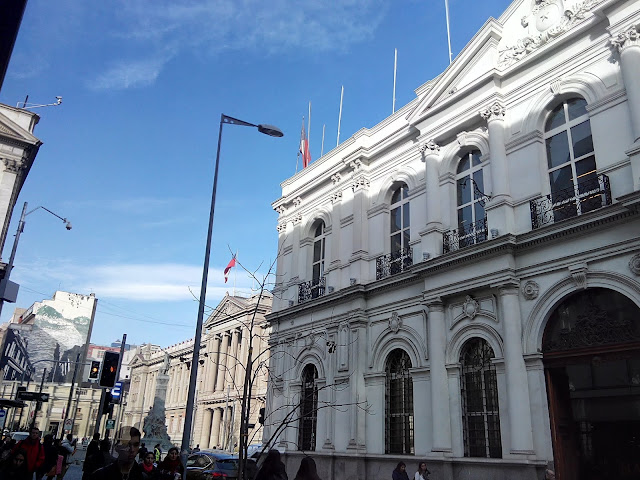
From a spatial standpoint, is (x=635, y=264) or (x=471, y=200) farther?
(x=471, y=200)

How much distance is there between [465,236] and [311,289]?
27.6 feet

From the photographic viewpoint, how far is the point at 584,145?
50.5 feet

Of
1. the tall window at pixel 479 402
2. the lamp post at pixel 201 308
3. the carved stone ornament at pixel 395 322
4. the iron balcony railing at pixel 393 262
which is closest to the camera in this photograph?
the lamp post at pixel 201 308

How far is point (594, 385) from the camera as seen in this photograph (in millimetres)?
13984

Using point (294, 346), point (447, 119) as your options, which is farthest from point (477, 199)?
point (294, 346)

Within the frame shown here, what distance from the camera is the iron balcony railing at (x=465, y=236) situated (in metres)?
17.4

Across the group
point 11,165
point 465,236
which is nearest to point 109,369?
point 465,236

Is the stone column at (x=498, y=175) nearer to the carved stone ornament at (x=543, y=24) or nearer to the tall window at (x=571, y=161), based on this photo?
the tall window at (x=571, y=161)

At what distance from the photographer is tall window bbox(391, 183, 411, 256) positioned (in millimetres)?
20781

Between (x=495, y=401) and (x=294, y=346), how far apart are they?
10.5 m

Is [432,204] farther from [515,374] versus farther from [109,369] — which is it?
[109,369]

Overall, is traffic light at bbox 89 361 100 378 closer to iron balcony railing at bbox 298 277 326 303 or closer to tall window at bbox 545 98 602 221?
iron balcony railing at bbox 298 277 326 303

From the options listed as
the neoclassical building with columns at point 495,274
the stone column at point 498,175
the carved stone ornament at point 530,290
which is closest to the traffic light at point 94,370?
the neoclassical building with columns at point 495,274

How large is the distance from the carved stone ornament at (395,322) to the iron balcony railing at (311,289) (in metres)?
4.64
